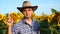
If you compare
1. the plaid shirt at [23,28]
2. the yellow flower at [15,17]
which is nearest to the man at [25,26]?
the plaid shirt at [23,28]

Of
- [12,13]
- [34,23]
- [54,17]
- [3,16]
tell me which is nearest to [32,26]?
[34,23]

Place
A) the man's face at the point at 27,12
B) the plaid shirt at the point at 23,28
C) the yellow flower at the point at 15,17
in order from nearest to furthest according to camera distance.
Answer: the man's face at the point at 27,12
the plaid shirt at the point at 23,28
the yellow flower at the point at 15,17

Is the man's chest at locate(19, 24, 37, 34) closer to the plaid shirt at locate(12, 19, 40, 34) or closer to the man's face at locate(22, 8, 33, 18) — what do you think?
the plaid shirt at locate(12, 19, 40, 34)

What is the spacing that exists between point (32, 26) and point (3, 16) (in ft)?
8.00

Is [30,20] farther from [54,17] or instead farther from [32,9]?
[54,17]

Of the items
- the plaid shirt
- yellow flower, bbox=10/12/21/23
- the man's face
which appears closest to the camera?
the man's face

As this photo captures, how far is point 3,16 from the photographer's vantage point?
7.20m

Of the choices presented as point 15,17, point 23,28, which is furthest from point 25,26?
point 15,17

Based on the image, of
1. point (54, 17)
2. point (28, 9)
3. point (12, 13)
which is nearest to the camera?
point (28, 9)

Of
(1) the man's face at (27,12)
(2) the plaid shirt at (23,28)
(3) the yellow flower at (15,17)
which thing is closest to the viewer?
(1) the man's face at (27,12)

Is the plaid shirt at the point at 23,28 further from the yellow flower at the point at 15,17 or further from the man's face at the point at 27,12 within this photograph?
the yellow flower at the point at 15,17

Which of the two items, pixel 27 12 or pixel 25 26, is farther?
pixel 25 26

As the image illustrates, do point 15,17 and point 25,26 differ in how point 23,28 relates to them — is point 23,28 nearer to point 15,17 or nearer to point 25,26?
point 25,26

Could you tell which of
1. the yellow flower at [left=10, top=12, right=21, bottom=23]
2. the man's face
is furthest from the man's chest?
the yellow flower at [left=10, top=12, right=21, bottom=23]
